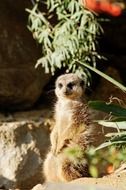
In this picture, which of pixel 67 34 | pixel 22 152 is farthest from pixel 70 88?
pixel 22 152

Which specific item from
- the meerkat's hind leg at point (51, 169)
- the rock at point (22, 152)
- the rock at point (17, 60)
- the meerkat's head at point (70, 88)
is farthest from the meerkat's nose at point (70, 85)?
the rock at point (17, 60)

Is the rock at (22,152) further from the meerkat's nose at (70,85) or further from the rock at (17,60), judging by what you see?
the meerkat's nose at (70,85)

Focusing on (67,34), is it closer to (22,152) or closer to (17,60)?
(17,60)

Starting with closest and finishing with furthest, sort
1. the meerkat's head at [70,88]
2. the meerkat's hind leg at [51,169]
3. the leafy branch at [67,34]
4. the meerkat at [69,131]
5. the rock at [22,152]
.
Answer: the meerkat at [69,131]
the meerkat's hind leg at [51,169]
the meerkat's head at [70,88]
the leafy branch at [67,34]
the rock at [22,152]

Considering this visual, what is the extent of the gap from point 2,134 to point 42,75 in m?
0.74

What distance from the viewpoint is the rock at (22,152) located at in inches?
233

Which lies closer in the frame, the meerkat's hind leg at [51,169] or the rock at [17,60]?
the meerkat's hind leg at [51,169]

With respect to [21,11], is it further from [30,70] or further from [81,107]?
[81,107]

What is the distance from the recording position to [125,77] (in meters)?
6.77

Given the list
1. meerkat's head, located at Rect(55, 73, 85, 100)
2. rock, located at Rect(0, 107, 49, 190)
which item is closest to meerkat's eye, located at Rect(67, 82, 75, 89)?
meerkat's head, located at Rect(55, 73, 85, 100)

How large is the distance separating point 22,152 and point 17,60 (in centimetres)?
88

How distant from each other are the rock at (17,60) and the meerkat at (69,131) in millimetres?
1326

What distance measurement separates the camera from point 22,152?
236 inches

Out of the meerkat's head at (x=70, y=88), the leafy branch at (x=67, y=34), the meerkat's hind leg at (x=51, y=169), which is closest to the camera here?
the meerkat's hind leg at (x=51, y=169)
